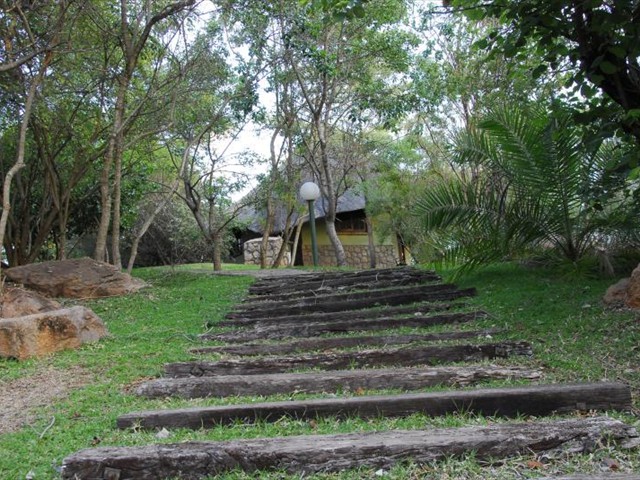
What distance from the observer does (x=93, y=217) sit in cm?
1642

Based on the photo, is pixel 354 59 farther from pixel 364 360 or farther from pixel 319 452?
pixel 319 452

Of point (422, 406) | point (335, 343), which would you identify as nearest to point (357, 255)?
point (335, 343)

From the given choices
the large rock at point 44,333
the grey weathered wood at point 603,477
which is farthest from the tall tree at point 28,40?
the grey weathered wood at point 603,477

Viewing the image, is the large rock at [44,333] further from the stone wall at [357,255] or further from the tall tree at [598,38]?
the stone wall at [357,255]

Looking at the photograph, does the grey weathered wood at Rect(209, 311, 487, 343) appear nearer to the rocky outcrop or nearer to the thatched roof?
the rocky outcrop

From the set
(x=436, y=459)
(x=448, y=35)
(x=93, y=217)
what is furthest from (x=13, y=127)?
(x=436, y=459)

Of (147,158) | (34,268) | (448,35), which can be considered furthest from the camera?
(147,158)

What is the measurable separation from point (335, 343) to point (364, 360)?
722mm

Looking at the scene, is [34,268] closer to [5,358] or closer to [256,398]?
[5,358]

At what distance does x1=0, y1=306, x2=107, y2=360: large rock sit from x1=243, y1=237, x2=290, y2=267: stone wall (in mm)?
15642

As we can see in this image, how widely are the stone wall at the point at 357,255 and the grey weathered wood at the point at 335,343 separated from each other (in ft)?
55.4

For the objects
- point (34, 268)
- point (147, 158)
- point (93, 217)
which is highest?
point (147, 158)

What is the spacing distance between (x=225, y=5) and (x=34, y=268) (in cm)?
562

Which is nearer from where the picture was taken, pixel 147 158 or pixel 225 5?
pixel 225 5
